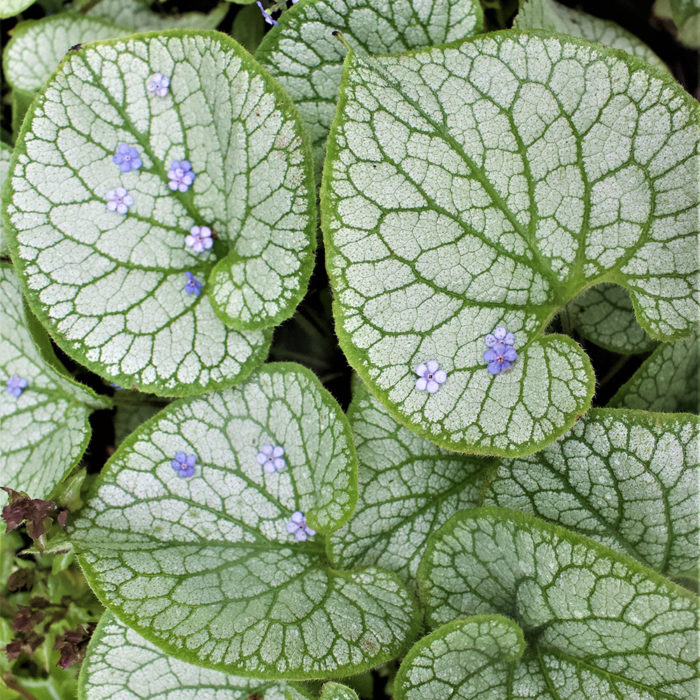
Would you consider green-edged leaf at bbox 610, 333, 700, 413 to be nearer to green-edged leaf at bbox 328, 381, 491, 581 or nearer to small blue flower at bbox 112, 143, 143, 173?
green-edged leaf at bbox 328, 381, 491, 581

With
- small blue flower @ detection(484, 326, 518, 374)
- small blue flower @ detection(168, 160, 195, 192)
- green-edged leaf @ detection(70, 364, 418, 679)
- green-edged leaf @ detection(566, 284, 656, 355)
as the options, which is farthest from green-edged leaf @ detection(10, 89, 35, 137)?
green-edged leaf @ detection(566, 284, 656, 355)

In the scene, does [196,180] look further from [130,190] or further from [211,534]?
[211,534]

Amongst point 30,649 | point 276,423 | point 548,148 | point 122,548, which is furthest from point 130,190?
point 30,649

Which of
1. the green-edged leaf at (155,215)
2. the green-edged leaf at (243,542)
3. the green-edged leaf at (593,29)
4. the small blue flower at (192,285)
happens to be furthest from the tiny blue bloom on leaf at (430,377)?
the green-edged leaf at (593,29)

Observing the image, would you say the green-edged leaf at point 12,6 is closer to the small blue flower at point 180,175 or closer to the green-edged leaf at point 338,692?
the small blue flower at point 180,175

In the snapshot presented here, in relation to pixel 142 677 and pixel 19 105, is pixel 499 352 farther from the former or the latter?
pixel 19 105

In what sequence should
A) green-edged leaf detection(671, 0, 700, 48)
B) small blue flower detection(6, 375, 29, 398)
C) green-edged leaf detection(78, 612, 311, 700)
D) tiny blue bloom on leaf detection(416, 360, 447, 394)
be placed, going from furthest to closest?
1. green-edged leaf detection(671, 0, 700, 48)
2. small blue flower detection(6, 375, 29, 398)
3. green-edged leaf detection(78, 612, 311, 700)
4. tiny blue bloom on leaf detection(416, 360, 447, 394)

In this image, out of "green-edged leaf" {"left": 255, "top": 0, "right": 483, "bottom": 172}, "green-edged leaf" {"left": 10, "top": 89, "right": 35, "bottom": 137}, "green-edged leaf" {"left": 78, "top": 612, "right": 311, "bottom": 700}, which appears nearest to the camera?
"green-edged leaf" {"left": 78, "top": 612, "right": 311, "bottom": 700}
